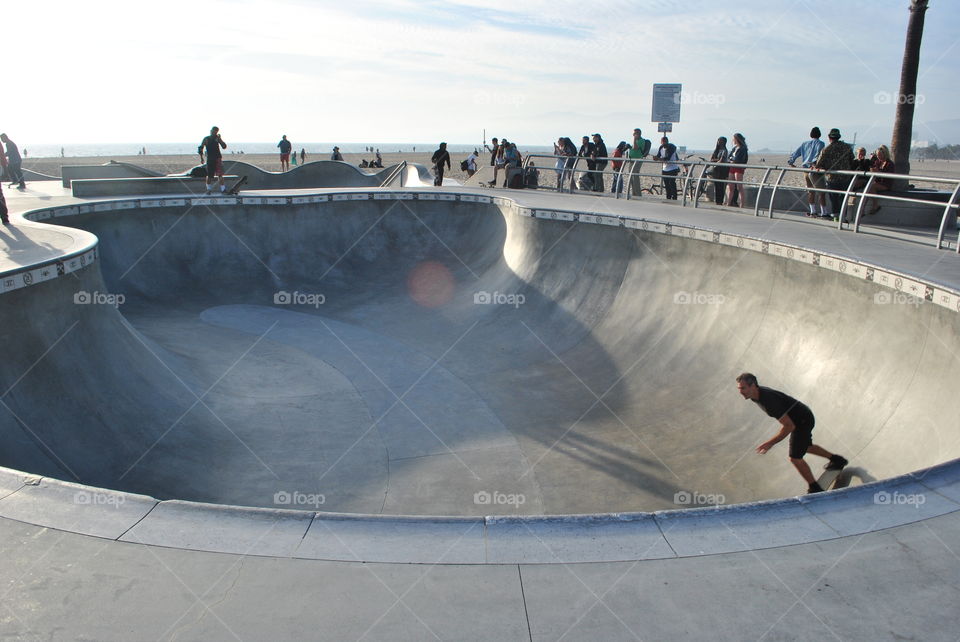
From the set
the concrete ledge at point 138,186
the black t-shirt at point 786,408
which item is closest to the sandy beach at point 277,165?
the concrete ledge at point 138,186

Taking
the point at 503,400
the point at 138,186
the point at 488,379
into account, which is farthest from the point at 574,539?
the point at 138,186

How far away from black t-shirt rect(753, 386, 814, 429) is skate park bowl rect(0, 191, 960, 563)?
0.79m

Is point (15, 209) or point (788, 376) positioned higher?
point (15, 209)

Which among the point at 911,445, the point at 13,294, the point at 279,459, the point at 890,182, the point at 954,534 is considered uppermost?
the point at 890,182

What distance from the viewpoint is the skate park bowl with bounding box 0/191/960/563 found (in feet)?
11.9

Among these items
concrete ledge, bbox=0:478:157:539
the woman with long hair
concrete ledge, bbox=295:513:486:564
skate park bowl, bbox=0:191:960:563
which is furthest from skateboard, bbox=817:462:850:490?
the woman with long hair

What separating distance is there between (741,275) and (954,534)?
23.8 feet

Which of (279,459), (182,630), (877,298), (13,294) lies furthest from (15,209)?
(877,298)

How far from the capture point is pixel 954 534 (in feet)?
11.2

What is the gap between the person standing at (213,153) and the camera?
16.4 meters

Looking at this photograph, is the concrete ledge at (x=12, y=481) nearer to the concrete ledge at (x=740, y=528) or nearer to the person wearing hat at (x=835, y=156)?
the concrete ledge at (x=740, y=528)

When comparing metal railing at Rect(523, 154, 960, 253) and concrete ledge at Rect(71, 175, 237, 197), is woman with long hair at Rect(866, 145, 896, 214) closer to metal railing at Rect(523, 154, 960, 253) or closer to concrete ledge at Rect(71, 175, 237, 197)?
metal railing at Rect(523, 154, 960, 253)

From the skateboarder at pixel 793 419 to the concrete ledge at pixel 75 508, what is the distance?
5.23 m

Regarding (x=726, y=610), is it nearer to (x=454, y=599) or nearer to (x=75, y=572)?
(x=454, y=599)
